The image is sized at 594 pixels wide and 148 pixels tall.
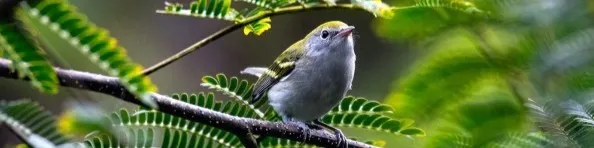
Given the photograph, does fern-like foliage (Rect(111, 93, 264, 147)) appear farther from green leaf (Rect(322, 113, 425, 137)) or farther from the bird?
the bird

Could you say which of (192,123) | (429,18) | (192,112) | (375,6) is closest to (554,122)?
(429,18)

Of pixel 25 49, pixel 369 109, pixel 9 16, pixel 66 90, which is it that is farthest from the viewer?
pixel 369 109

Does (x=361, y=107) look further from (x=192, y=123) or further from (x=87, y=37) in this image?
(x=87, y=37)

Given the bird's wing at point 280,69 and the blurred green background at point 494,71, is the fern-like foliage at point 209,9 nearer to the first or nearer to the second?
the blurred green background at point 494,71

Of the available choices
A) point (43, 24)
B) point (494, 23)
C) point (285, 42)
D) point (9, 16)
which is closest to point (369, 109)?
point (494, 23)

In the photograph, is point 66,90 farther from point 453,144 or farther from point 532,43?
point 532,43

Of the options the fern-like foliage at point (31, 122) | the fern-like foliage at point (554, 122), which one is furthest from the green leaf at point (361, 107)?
the fern-like foliage at point (31, 122)

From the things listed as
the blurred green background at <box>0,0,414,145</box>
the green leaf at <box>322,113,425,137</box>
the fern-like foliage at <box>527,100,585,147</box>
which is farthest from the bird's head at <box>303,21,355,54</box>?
the blurred green background at <box>0,0,414,145</box>
